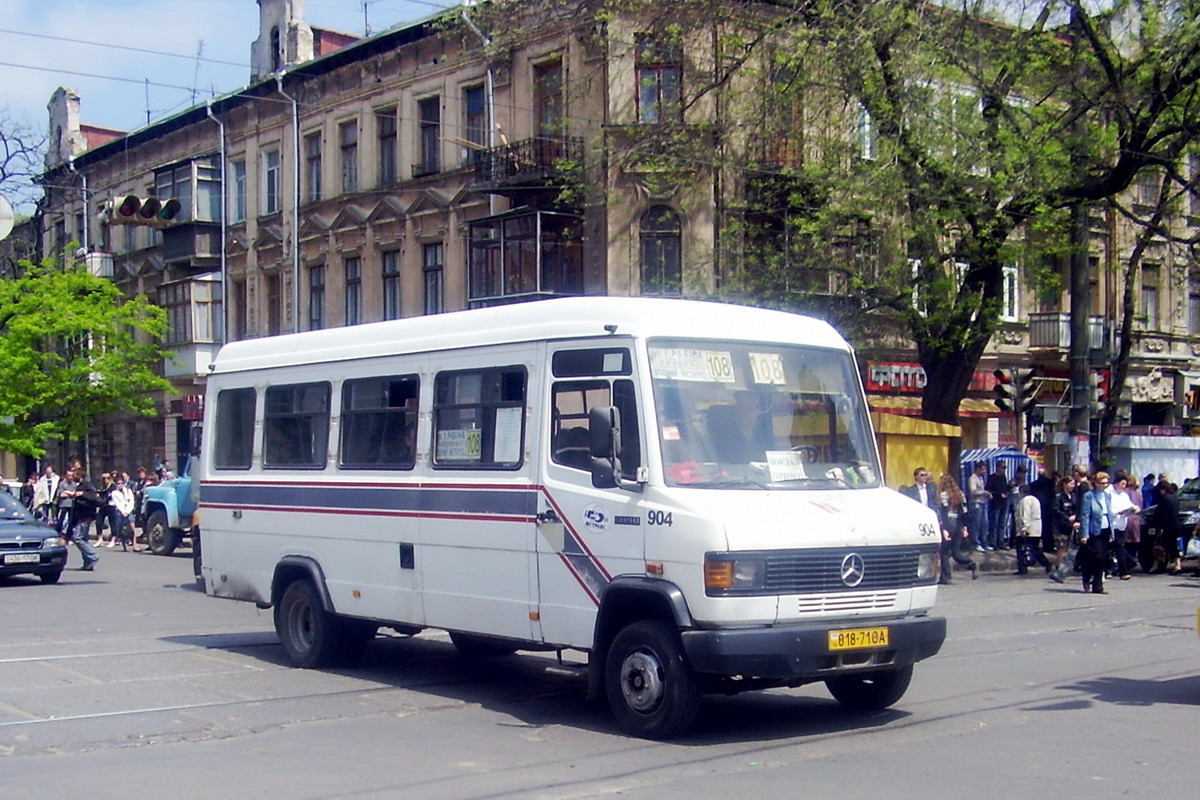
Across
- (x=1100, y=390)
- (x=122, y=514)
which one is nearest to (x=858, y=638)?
(x=122, y=514)

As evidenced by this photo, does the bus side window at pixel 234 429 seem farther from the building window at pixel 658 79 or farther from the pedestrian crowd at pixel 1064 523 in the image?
the building window at pixel 658 79

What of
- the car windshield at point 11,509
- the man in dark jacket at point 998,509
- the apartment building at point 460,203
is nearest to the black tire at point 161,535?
the car windshield at point 11,509

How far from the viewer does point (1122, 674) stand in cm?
1233

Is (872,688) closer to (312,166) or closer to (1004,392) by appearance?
(1004,392)

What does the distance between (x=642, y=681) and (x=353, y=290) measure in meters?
30.8

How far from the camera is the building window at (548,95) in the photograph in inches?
1266

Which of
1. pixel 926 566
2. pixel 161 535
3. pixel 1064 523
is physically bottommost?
pixel 161 535

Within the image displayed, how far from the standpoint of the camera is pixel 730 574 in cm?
878

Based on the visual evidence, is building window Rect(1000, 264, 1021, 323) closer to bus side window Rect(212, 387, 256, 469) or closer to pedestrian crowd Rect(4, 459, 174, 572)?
bus side window Rect(212, 387, 256, 469)

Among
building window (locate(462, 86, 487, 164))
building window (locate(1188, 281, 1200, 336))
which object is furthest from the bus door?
building window (locate(1188, 281, 1200, 336))

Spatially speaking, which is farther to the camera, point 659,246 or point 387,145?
point 387,145

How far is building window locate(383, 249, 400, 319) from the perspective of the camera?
122 ft

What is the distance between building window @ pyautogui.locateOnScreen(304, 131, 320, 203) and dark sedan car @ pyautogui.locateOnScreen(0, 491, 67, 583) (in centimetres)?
1931

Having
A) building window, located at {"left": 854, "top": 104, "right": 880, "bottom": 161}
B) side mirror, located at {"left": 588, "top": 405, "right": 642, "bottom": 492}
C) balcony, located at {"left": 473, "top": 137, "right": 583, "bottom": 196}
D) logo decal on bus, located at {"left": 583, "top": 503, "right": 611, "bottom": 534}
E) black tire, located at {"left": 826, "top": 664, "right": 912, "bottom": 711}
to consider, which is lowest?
black tire, located at {"left": 826, "top": 664, "right": 912, "bottom": 711}
